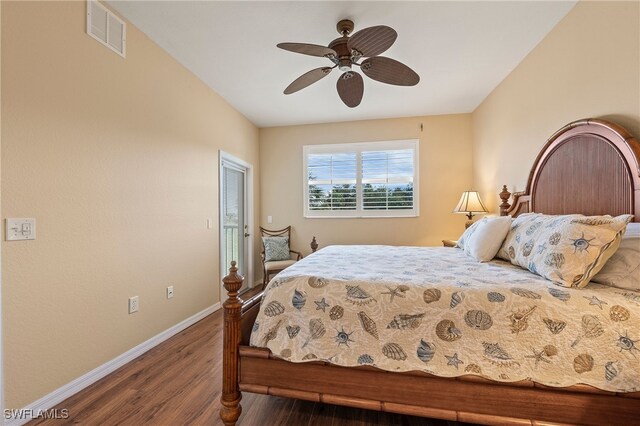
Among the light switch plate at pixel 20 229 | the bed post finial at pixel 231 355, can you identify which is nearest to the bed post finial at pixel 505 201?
the bed post finial at pixel 231 355

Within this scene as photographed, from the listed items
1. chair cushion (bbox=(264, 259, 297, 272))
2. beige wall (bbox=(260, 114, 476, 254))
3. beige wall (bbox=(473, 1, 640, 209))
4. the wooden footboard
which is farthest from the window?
the wooden footboard

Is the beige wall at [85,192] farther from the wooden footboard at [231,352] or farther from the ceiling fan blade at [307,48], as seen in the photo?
the ceiling fan blade at [307,48]

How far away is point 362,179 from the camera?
173 inches

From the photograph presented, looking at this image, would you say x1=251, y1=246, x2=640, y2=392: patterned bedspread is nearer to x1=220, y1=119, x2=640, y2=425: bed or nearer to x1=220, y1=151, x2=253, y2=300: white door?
x1=220, y1=119, x2=640, y2=425: bed

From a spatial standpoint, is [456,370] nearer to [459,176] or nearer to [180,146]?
[180,146]

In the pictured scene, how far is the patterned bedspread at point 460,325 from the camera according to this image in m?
1.17

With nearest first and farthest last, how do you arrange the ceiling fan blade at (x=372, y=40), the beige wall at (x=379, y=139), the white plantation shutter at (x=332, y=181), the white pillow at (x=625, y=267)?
the white pillow at (x=625, y=267) → the ceiling fan blade at (x=372, y=40) → the beige wall at (x=379, y=139) → the white plantation shutter at (x=332, y=181)

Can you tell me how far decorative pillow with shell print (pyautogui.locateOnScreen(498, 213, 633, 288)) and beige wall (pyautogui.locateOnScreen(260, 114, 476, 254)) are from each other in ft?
8.24

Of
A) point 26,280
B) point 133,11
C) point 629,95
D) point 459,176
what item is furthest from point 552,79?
point 26,280

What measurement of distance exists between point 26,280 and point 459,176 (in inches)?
182

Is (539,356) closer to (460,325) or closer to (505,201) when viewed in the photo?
(460,325)

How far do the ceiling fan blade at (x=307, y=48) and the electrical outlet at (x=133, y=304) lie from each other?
226cm

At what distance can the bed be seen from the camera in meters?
1.18

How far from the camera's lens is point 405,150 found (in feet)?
13.9
